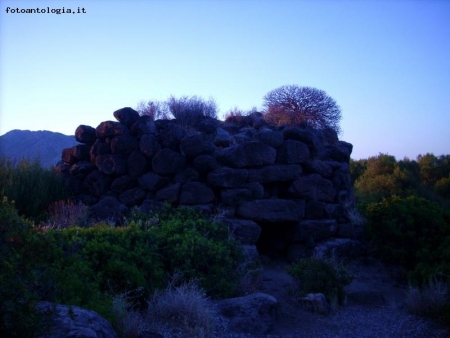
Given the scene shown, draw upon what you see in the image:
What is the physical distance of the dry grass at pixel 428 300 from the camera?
8820 mm

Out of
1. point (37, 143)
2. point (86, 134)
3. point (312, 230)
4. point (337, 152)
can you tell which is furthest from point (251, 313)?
point (37, 143)

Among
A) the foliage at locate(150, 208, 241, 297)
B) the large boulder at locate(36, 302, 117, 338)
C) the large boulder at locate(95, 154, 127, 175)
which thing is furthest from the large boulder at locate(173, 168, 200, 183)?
the large boulder at locate(36, 302, 117, 338)

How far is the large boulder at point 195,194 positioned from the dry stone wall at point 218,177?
0.02 meters

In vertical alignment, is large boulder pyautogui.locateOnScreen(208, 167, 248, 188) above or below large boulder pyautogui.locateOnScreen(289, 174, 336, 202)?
above

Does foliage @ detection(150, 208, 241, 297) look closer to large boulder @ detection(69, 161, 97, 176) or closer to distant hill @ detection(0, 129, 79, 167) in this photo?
large boulder @ detection(69, 161, 97, 176)

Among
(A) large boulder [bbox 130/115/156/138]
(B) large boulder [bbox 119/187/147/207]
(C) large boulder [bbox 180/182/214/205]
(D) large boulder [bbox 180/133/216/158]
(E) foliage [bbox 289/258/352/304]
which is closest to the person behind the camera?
(E) foliage [bbox 289/258/352/304]

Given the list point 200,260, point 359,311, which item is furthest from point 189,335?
point 359,311

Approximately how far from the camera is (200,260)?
28.9 ft

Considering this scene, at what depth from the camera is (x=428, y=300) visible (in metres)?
8.93

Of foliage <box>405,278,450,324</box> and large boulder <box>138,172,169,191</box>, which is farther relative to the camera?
large boulder <box>138,172,169,191</box>

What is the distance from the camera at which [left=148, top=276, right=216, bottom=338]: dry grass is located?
7051 mm

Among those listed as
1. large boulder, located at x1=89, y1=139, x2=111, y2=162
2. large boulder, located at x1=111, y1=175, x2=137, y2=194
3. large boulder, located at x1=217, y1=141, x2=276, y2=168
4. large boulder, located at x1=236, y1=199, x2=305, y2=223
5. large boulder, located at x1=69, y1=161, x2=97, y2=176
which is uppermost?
large boulder, located at x1=89, y1=139, x2=111, y2=162

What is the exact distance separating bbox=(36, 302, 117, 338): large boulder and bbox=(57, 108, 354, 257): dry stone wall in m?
6.80

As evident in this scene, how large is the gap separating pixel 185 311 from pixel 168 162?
5.86 meters
